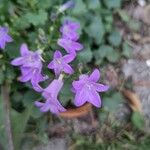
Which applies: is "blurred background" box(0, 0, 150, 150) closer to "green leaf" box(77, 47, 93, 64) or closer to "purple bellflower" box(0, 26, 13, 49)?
"green leaf" box(77, 47, 93, 64)

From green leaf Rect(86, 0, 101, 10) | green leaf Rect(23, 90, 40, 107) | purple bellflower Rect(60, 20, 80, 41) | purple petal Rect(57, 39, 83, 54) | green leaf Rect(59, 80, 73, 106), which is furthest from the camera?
green leaf Rect(86, 0, 101, 10)

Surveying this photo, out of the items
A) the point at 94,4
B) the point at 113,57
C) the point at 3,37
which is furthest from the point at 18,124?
the point at 94,4

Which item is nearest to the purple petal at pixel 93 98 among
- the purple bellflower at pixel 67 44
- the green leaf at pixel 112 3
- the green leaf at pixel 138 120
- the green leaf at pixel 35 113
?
the purple bellflower at pixel 67 44

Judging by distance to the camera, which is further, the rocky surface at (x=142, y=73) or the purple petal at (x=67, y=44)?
the rocky surface at (x=142, y=73)

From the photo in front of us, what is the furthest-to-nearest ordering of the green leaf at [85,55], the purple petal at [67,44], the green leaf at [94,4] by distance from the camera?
the green leaf at [94,4] < the green leaf at [85,55] < the purple petal at [67,44]

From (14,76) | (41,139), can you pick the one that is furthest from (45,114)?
(14,76)

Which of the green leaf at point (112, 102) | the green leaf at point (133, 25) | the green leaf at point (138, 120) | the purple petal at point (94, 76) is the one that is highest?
the purple petal at point (94, 76)

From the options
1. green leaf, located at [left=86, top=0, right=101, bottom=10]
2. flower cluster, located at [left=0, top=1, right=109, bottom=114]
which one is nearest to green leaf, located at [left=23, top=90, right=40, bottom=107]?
flower cluster, located at [left=0, top=1, right=109, bottom=114]

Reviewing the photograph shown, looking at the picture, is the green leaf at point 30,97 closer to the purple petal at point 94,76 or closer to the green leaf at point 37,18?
the green leaf at point 37,18

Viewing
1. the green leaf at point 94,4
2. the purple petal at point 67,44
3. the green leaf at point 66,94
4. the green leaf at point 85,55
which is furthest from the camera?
the green leaf at point 94,4
